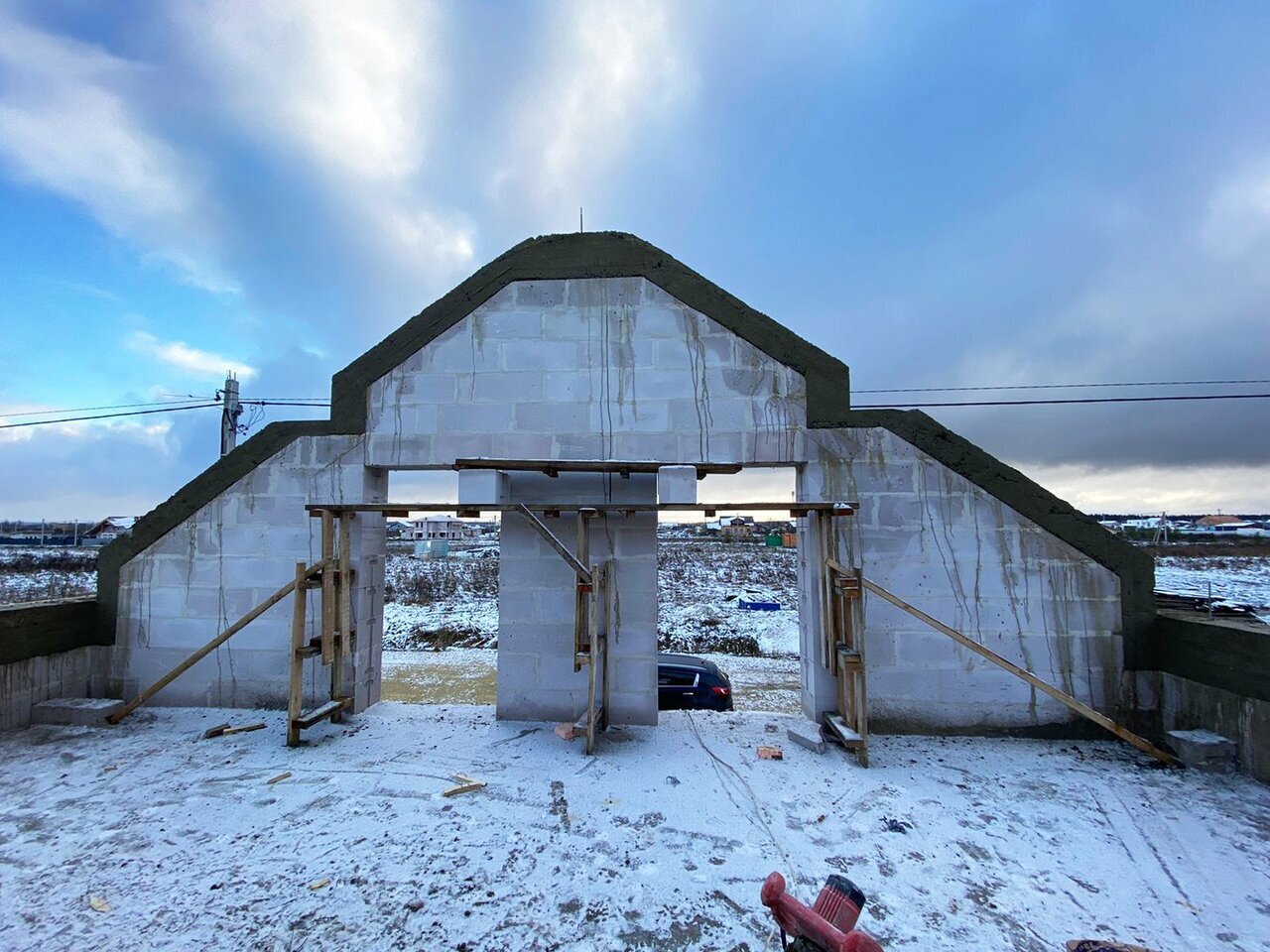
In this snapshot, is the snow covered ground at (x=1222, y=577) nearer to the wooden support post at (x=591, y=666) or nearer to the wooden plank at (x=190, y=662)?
the wooden support post at (x=591, y=666)

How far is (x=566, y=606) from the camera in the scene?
19.1 ft

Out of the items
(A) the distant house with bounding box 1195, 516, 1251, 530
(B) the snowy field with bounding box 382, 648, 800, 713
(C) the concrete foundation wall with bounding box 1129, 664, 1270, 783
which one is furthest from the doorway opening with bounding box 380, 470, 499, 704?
(A) the distant house with bounding box 1195, 516, 1251, 530

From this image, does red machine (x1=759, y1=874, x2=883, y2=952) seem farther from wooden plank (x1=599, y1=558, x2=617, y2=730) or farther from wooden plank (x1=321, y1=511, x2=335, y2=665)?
wooden plank (x1=321, y1=511, x2=335, y2=665)

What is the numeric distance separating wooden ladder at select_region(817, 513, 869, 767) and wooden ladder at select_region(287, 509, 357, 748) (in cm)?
482

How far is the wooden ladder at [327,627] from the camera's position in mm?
5148

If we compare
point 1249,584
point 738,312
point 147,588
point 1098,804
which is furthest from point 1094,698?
point 1249,584

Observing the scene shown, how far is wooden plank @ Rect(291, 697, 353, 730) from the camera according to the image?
512 cm

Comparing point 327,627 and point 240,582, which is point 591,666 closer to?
point 327,627

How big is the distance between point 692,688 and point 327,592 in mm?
4808

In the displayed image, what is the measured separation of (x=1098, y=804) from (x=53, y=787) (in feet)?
26.7

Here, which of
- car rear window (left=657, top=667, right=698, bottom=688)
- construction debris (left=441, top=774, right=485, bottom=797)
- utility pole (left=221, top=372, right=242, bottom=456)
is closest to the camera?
construction debris (left=441, top=774, right=485, bottom=797)

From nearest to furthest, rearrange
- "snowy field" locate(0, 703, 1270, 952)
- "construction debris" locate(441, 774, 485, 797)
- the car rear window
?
"snowy field" locate(0, 703, 1270, 952) < "construction debris" locate(441, 774, 485, 797) < the car rear window

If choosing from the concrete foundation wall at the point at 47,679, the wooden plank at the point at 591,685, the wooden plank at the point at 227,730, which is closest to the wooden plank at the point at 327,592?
the wooden plank at the point at 227,730

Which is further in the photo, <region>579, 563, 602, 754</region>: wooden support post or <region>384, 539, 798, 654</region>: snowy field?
<region>384, 539, 798, 654</region>: snowy field
